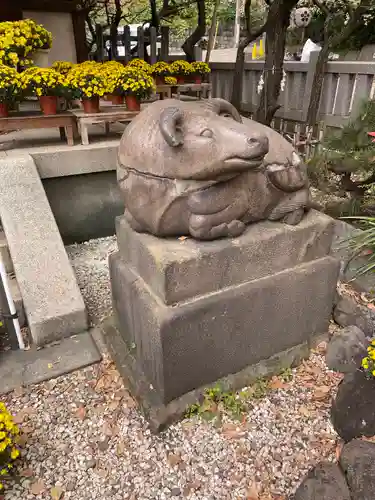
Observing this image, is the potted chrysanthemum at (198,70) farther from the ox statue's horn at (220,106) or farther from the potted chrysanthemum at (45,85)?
the ox statue's horn at (220,106)

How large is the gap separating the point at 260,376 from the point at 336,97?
643cm

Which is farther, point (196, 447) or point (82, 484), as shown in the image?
point (196, 447)

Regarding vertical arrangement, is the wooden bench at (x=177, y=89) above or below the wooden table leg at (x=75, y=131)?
above

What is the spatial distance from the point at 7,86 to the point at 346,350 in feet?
12.2

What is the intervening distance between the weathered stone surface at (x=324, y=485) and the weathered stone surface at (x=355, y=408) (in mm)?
401

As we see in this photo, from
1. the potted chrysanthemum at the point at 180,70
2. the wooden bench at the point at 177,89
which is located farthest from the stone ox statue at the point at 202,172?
the potted chrysanthemum at the point at 180,70

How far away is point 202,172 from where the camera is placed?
2.04 meters

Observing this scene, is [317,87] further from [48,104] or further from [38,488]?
[38,488]

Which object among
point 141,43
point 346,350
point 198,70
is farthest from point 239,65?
point 346,350

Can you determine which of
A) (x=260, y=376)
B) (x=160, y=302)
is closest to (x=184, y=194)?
(x=160, y=302)

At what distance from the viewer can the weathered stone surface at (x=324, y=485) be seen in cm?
179

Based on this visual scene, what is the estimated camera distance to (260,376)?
8.95 feet

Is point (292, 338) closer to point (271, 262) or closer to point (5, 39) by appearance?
point (271, 262)

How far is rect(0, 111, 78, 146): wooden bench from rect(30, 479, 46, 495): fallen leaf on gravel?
322cm
